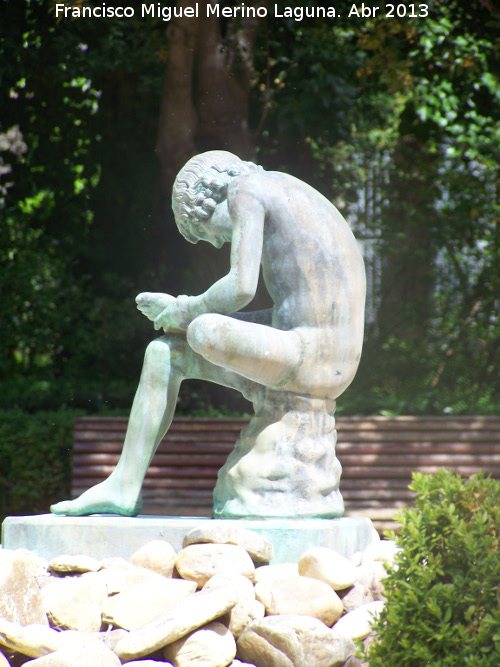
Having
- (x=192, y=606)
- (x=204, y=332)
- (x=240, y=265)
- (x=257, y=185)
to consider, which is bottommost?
(x=192, y=606)

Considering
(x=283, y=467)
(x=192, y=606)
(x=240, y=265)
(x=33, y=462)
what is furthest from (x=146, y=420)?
(x=33, y=462)

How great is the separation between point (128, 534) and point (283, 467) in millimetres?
627

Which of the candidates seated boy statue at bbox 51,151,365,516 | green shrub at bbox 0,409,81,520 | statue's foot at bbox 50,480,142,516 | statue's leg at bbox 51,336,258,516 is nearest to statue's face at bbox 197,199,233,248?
seated boy statue at bbox 51,151,365,516

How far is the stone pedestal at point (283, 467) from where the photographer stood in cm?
352

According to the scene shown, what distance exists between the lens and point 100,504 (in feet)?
12.1

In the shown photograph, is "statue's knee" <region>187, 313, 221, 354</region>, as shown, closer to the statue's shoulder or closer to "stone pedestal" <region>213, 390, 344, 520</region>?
"stone pedestal" <region>213, 390, 344, 520</region>

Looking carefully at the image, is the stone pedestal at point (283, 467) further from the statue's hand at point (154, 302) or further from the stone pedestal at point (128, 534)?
the statue's hand at point (154, 302)

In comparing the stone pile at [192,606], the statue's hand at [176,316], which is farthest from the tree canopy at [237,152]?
the stone pile at [192,606]

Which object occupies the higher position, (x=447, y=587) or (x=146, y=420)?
(x=146, y=420)

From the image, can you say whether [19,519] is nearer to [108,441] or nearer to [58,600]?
[58,600]

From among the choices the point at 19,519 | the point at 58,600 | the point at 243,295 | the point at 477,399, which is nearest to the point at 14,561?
the point at 58,600

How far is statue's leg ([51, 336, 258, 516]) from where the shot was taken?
368 cm

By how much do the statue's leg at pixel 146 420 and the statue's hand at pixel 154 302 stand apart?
0.13m

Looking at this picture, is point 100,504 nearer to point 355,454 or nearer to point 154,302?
point 154,302
